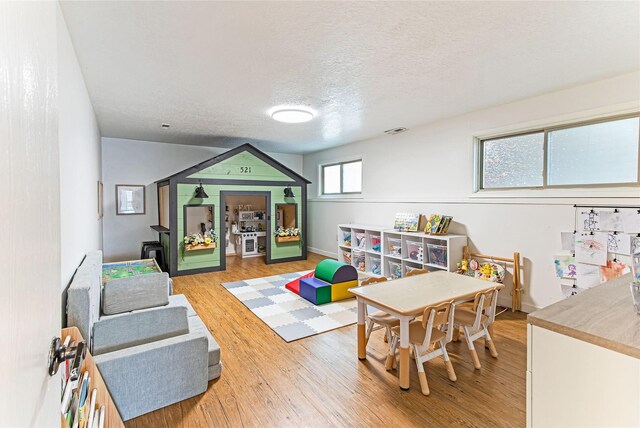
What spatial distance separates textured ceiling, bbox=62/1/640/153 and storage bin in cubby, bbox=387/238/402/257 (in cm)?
224

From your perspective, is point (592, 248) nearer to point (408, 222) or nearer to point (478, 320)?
point (478, 320)

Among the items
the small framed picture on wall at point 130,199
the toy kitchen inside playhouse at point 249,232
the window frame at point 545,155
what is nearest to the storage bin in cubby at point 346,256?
the toy kitchen inside playhouse at point 249,232

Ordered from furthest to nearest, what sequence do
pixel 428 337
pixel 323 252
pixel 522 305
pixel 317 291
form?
pixel 323 252
pixel 317 291
pixel 522 305
pixel 428 337

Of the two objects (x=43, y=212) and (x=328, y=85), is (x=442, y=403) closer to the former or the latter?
(x=43, y=212)

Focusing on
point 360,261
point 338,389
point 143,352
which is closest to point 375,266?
point 360,261

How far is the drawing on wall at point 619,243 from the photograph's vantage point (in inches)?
124

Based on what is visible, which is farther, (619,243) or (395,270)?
(395,270)

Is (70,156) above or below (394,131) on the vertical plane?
below

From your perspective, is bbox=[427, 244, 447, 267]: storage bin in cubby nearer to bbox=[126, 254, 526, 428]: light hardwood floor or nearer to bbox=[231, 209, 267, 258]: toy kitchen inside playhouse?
bbox=[126, 254, 526, 428]: light hardwood floor

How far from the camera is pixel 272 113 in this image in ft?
15.0

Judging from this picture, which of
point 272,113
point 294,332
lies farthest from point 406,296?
point 272,113

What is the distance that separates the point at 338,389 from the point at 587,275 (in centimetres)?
310

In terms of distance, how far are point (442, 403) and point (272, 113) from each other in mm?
4033

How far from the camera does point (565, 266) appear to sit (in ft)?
11.8
